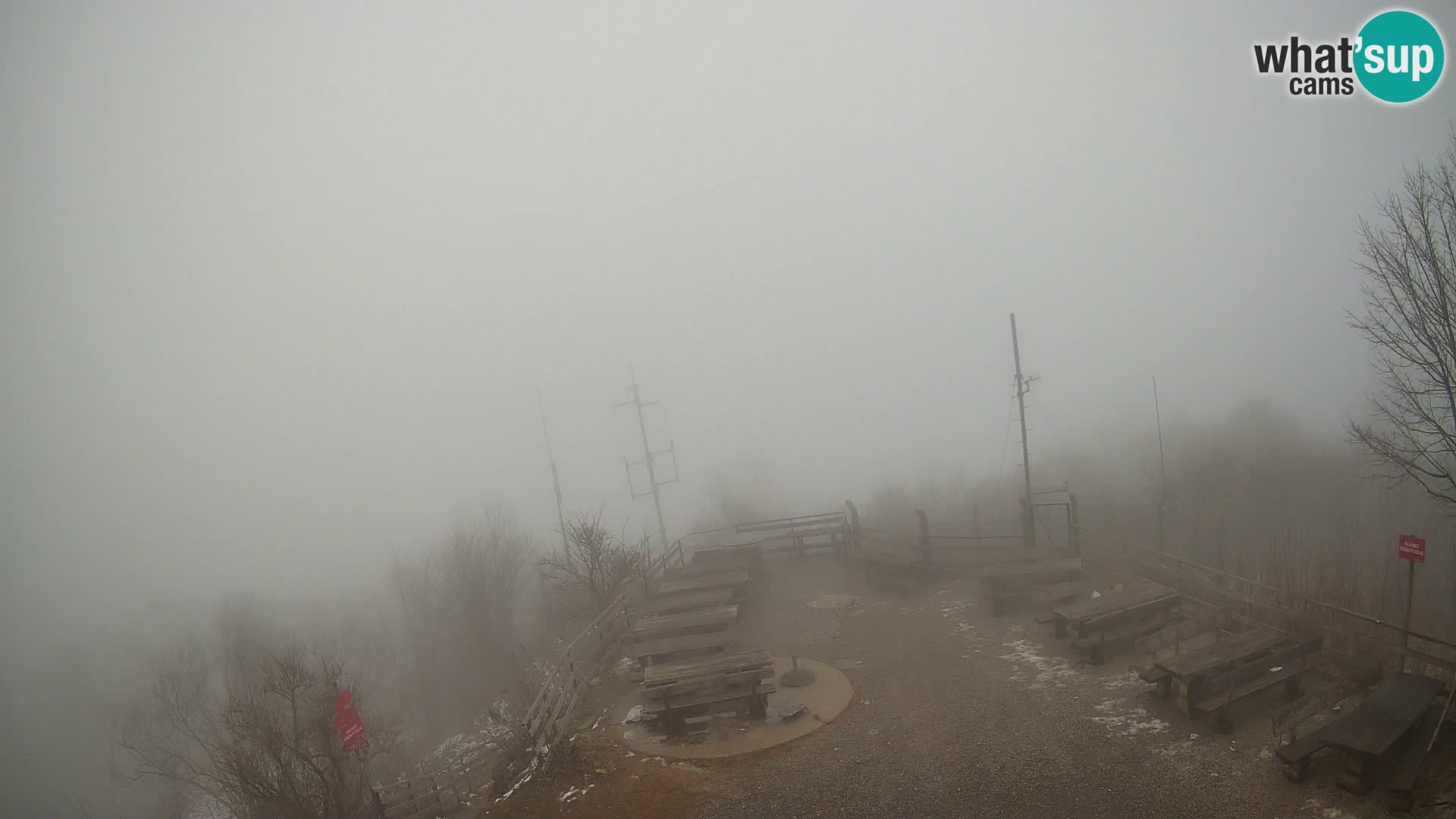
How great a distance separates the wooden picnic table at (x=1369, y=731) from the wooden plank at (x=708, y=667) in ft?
26.8

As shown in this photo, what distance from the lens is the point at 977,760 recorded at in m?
10.7

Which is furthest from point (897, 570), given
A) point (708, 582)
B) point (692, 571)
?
point (692, 571)

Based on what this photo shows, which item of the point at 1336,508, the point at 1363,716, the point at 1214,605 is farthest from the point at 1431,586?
the point at 1363,716

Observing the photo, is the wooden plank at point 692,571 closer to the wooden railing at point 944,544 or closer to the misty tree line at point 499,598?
the misty tree line at point 499,598

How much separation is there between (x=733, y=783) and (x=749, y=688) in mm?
2329

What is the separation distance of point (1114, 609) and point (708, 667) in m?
8.78

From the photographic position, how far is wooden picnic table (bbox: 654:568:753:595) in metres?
20.8

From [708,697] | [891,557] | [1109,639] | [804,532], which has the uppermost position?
[708,697]

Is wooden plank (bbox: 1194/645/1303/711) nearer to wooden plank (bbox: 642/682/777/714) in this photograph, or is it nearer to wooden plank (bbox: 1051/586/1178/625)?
wooden plank (bbox: 1051/586/1178/625)

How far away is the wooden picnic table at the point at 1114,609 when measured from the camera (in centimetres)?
1425

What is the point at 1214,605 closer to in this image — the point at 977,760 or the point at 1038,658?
the point at 1038,658

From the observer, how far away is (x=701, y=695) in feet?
43.3

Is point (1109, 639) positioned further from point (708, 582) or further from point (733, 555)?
point (733, 555)

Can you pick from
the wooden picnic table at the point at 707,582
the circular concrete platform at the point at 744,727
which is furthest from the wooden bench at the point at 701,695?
the wooden picnic table at the point at 707,582
